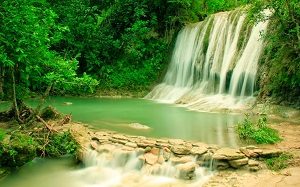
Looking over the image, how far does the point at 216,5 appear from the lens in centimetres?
2284

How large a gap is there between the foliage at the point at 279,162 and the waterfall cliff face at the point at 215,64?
238 inches

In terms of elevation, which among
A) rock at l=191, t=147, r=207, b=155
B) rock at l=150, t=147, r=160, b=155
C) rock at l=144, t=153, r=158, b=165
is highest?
rock at l=191, t=147, r=207, b=155

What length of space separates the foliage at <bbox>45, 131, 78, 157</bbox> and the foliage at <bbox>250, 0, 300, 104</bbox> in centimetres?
650

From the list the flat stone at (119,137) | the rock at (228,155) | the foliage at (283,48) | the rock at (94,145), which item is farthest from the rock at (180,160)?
the foliage at (283,48)

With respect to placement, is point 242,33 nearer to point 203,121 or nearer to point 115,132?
point 203,121

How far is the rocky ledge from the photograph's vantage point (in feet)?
24.0

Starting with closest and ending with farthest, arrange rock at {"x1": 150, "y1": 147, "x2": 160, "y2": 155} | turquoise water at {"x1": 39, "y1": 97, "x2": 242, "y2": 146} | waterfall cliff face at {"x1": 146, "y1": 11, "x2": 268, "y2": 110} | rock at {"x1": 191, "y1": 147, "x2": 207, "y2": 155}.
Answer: rock at {"x1": 191, "y1": 147, "x2": 207, "y2": 155}
rock at {"x1": 150, "y1": 147, "x2": 160, "y2": 155}
turquoise water at {"x1": 39, "y1": 97, "x2": 242, "y2": 146}
waterfall cliff face at {"x1": 146, "y1": 11, "x2": 268, "y2": 110}

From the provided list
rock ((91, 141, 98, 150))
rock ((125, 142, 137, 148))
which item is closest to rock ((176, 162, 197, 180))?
rock ((125, 142, 137, 148))

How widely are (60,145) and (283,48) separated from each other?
25.4 ft

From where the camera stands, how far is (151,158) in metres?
7.76

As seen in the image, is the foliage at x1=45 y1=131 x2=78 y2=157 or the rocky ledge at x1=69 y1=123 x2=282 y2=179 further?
the foliage at x1=45 y1=131 x2=78 y2=157

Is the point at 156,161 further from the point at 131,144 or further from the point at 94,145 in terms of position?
the point at 94,145

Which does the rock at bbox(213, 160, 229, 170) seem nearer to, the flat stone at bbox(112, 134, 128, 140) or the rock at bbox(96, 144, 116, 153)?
the rock at bbox(96, 144, 116, 153)

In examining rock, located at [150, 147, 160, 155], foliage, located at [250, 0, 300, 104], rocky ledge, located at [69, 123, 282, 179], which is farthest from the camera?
foliage, located at [250, 0, 300, 104]
